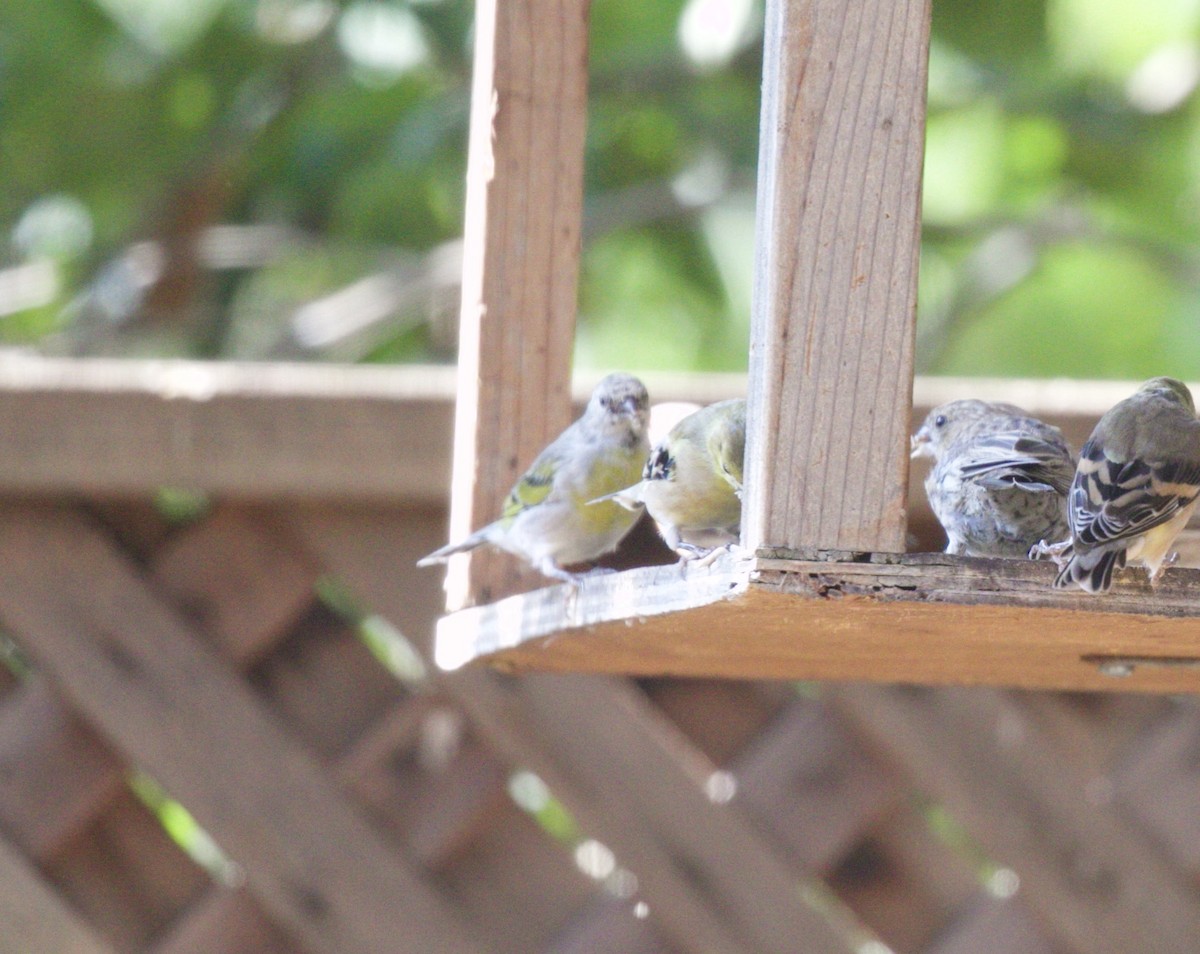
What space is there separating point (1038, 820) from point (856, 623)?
5.46 ft

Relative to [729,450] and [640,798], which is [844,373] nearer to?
[729,450]

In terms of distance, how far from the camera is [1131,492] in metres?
2.01

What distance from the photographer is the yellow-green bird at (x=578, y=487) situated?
255 centimetres

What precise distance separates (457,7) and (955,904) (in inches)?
124

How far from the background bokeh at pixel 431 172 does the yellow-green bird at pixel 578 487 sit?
2640 millimetres

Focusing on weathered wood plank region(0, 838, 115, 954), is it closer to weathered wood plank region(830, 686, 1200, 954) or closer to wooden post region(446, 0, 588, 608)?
wooden post region(446, 0, 588, 608)

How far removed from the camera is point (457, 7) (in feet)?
17.3

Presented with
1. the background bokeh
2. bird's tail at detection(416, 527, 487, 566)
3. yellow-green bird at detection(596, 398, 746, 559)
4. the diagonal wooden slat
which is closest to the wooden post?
bird's tail at detection(416, 527, 487, 566)

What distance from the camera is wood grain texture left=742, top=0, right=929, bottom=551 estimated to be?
172 cm

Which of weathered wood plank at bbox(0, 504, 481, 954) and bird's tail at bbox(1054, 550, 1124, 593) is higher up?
bird's tail at bbox(1054, 550, 1124, 593)

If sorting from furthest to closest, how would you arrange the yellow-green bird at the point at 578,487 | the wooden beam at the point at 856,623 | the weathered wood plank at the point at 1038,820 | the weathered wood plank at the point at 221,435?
the weathered wood plank at the point at 1038,820 < the weathered wood plank at the point at 221,435 < the yellow-green bird at the point at 578,487 < the wooden beam at the point at 856,623

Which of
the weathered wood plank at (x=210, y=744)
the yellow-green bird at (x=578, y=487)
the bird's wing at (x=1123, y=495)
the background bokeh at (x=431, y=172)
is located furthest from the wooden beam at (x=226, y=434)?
the background bokeh at (x=431, y=172)

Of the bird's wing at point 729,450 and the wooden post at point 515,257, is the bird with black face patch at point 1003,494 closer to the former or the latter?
the bird's wing at point 729,450

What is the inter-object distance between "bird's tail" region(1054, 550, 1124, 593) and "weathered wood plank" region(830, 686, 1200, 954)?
151 centimetres
